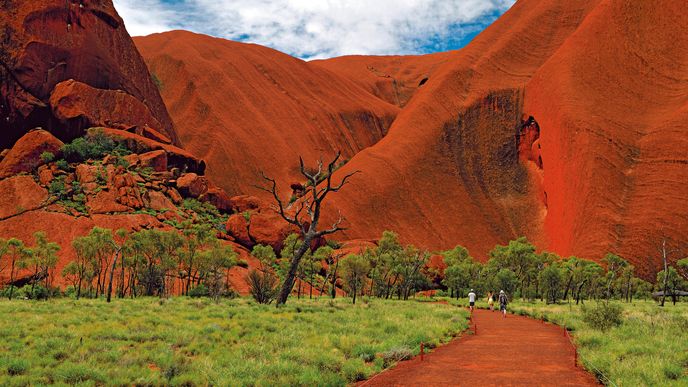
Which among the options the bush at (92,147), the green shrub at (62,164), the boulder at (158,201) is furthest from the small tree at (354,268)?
the green shrub at (62,164)

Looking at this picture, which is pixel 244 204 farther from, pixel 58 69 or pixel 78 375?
pixel 78 375

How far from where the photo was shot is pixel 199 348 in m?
14.1

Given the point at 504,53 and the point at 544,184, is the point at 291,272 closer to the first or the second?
the point at 544,184

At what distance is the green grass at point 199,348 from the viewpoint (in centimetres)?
1038

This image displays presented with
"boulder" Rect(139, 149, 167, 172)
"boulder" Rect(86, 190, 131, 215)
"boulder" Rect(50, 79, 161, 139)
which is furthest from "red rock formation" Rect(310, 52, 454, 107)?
"boulder" Rect(86, 190, 131, 215)

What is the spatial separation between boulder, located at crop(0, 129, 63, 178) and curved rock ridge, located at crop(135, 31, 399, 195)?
31713mm

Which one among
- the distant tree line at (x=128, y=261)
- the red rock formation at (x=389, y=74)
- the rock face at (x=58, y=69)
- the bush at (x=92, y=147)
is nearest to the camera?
the distant tree line at (x=128, y=261)

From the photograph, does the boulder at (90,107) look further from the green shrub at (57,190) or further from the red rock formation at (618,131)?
the red rock formation at (618,131)

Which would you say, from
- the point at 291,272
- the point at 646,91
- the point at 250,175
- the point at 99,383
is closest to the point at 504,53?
the point at 646,91

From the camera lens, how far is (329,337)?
16.3 m

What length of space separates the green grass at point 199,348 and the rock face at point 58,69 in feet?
167

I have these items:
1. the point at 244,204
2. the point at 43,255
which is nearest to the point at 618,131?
the point at 244,204

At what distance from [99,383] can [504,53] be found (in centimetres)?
10970

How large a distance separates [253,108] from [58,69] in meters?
47.6
